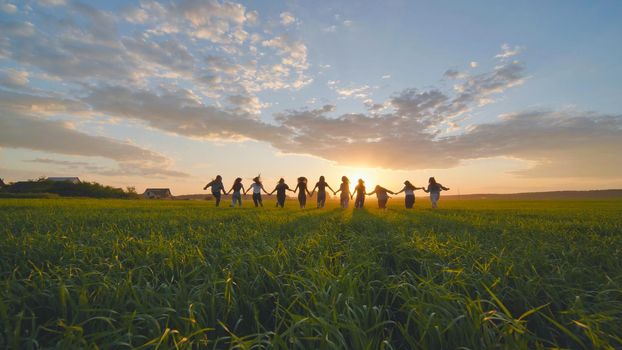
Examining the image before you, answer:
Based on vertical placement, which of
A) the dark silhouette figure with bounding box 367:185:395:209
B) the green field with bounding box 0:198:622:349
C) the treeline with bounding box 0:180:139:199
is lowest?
the green field with bounding box 0:198:622:349

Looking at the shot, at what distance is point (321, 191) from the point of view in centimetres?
2567

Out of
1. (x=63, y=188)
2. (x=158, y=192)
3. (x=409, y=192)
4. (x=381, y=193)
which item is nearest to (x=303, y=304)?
(x=381, y=193)

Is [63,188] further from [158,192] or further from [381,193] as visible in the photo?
[381,193]

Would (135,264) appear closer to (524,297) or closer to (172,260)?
(172,260)

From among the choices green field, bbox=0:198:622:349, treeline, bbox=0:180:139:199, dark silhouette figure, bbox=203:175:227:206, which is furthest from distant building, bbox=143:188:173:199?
green field, bbox=0:198:622:349

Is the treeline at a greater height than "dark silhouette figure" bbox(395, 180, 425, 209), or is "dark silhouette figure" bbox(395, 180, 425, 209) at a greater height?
the treeline

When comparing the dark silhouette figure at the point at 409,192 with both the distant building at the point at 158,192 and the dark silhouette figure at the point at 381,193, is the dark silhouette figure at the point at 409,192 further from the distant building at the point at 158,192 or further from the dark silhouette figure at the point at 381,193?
the distant building at the point at 158,192

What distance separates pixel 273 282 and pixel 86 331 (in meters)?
1.64

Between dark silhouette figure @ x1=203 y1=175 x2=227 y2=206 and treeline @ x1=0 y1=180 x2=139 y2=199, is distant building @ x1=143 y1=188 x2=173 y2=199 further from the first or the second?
dark silhouette figure @ x1=203 y1=175 x2=227 y2=206

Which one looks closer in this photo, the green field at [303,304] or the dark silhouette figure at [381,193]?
the green field at [303,304]

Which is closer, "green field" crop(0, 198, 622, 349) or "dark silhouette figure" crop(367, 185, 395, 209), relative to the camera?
"green field" crop(0, 198, 622, 349)

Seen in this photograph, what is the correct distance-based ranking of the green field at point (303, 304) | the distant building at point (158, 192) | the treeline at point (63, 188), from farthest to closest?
the distant building at point (158, 192)
the treeline at point (63, 188)
the green field at point (303, 304)

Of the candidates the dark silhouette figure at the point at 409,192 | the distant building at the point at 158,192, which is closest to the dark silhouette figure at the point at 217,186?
the dark silhouette figure at the point at 409,192

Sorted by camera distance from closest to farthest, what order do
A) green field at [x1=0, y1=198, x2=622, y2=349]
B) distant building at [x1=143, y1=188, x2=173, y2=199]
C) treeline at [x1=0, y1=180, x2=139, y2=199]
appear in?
green field at [x1=0, y1=198, x2=622, y2=349] → treeline at [x1=0, y1=180, x2=139, y2=199] → distant building at [x1=143, y1=188, x2=173, y2=199]
